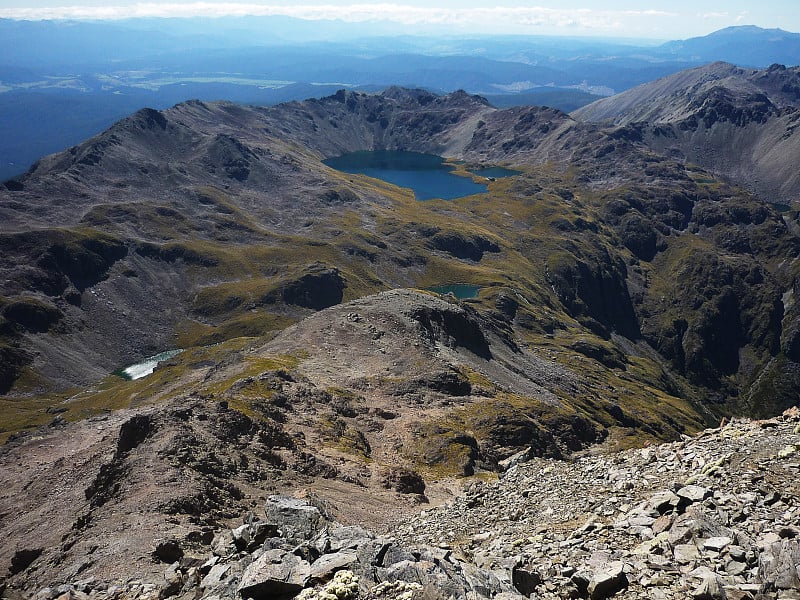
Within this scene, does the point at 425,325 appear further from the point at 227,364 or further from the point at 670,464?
the point at 670,464

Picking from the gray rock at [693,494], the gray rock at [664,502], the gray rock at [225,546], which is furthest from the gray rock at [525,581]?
the gray rock at [225,546]

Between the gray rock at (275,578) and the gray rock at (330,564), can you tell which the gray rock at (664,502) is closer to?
the gray rock at (330,564)

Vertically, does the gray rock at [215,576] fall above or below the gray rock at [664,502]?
below

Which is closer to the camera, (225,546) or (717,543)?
(717,543)

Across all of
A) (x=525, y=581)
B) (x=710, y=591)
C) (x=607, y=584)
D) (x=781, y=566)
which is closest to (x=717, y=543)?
(x=781, y=566)

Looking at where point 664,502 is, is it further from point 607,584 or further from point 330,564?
point 330,564

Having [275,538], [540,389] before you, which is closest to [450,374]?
[540,389]

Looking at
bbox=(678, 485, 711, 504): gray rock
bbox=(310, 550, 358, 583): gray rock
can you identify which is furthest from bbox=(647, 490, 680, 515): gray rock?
bbox=(310, 550, 358, 583): gray rock
